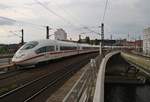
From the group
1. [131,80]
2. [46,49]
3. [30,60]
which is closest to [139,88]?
[131,80]

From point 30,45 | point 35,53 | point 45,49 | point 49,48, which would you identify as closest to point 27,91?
point 35,53

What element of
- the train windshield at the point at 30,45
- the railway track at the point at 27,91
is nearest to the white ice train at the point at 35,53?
the train windshield at the point at 30,45

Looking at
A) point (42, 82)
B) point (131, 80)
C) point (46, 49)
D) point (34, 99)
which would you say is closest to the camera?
point (34, 99)

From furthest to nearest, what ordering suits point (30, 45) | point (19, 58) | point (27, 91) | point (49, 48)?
point (49, 48) < point (30, 45) < point (19, 58) < point (27, 91)

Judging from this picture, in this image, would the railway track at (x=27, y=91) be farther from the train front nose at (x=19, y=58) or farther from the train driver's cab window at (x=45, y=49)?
the train driver's cab window at (x=45, y=49)

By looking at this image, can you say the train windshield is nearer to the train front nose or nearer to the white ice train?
the white ice train

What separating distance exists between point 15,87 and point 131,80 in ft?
142

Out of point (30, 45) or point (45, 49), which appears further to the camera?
point (45, 49)

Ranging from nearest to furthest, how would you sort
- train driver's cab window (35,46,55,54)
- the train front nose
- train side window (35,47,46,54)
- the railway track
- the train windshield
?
the railway track < the train front nose < the train windshield < train side window (35,47,46,54) < train driver's cab window (35,46,55,54)

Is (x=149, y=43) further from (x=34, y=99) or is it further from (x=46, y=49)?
(x=34, y=99)

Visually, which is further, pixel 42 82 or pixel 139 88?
pixel 139 88

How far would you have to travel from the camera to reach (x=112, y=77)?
5931cm

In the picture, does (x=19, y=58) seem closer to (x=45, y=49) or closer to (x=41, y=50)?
(x=41, y=50)

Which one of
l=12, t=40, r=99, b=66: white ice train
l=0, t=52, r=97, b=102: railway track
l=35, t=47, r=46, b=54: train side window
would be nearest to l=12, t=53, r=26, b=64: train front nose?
l=12, t=40, r=99, b=66: white ice train
